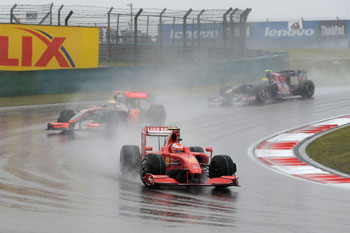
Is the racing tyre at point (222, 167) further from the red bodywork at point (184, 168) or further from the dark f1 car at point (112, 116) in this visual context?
the dark f1 car at point (112, 116)

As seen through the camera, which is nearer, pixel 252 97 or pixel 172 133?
pixel 172 133

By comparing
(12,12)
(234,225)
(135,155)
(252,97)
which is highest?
(12,12)

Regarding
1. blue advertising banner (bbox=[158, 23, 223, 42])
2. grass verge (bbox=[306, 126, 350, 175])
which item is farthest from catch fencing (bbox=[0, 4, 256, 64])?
Answer: grass verge (bbox=[306, 126, 350, 175])

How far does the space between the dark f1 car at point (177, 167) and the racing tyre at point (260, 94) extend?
12754 millimetres

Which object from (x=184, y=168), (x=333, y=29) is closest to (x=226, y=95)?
(x=184, y=168)

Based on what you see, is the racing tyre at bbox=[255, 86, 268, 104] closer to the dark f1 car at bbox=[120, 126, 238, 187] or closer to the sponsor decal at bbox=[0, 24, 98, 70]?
the sponsor decal at bbox=[0, 24, 98, 70]

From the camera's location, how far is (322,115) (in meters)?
21.0

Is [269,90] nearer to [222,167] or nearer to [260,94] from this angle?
[260,94]

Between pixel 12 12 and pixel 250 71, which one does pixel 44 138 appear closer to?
pixel 12 12

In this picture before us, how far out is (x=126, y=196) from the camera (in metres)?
9.62

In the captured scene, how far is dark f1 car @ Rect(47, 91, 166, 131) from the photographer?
1647 cm

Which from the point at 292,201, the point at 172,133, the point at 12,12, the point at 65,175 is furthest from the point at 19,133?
the point at 12,12

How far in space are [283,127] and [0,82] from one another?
11213 millimetres

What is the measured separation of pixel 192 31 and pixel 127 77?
7.24m
